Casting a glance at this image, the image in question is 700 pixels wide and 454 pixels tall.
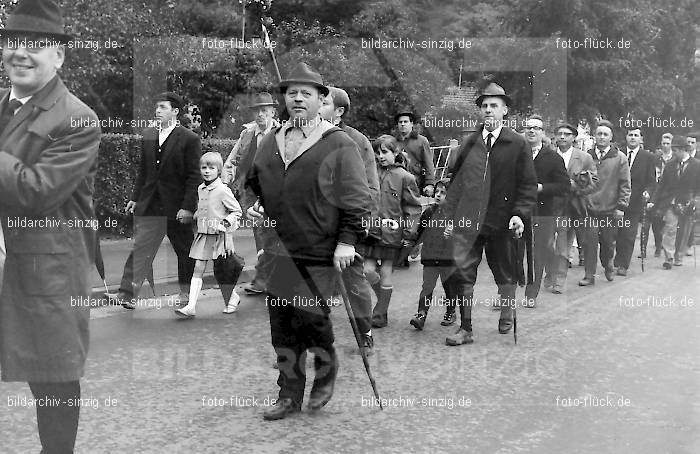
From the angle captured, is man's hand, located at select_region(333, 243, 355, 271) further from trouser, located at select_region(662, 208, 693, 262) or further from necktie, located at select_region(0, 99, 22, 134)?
trouser, located at select_region(662, 208, 693, 262)

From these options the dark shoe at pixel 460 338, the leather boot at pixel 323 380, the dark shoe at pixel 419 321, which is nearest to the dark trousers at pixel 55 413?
the leather boot at pixel 323 380

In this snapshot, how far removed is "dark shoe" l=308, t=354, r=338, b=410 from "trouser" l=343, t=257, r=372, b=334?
109 cm

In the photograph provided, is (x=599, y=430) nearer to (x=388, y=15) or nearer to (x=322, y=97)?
(x=322, y=97)

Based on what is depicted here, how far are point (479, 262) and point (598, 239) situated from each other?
4.32m

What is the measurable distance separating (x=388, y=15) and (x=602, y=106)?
25.5 feet

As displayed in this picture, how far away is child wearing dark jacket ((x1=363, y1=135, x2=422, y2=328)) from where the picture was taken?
277 inches

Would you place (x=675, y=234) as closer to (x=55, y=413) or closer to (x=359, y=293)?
(x=359, y=293)

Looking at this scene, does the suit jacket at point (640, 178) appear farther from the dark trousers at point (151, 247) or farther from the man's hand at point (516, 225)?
the dark trousers at point (151, 247)

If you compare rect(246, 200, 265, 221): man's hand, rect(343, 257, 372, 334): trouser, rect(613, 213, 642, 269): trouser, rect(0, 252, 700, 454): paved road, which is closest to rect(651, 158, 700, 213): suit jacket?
rect(613, 213, 642, 269): trouser

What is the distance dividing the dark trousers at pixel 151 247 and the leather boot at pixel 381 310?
1.68 metres

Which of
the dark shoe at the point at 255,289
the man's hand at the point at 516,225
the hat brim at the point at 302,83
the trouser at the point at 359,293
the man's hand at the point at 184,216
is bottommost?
the dark shoe at the point at 255,289

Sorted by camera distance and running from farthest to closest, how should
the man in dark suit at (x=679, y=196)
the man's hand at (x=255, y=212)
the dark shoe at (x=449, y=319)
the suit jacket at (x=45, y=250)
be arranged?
the man in dark suit at (x=679, y=196), the dark shoe at (x=449, y=319), the man's hand at (x=255, y=212), the suit jacket at (x=45, y=250)

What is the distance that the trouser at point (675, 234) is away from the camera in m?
12.5

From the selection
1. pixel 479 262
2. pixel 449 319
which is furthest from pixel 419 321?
pixel 479 262
